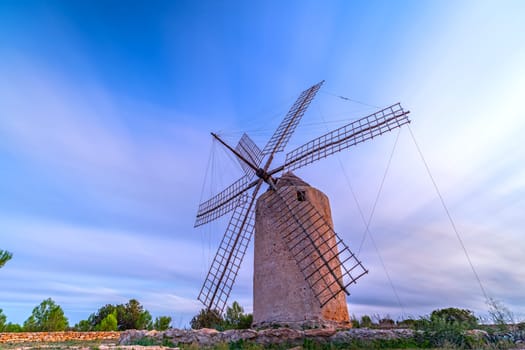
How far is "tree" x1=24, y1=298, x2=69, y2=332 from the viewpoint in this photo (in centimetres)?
1952

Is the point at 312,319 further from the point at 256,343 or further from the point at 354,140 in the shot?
the point at 354,140

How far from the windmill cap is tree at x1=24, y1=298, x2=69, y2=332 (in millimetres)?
19762

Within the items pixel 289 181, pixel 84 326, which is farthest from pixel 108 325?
pixel 289 181

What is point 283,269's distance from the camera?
31.1 ft

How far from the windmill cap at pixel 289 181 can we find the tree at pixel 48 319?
1976cm

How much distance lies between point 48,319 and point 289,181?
67.7 ft

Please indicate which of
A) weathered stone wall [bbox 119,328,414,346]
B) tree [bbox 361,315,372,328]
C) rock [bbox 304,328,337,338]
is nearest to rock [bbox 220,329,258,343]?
weathered stone wall [bbox 119,328,414,346]

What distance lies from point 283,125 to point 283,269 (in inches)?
246

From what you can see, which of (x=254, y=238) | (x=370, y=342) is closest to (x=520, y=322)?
(x=370, y=342)

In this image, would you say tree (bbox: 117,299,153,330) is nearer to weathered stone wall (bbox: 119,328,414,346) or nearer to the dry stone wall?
the dry stone wall

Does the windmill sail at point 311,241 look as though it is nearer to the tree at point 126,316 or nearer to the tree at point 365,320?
the tree at point 365,320

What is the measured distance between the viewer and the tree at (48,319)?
64.0ft

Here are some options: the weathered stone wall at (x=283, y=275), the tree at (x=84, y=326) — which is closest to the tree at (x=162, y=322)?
the tree at (x=84, y=326)

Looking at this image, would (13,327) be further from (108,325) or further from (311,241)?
(311,241)
